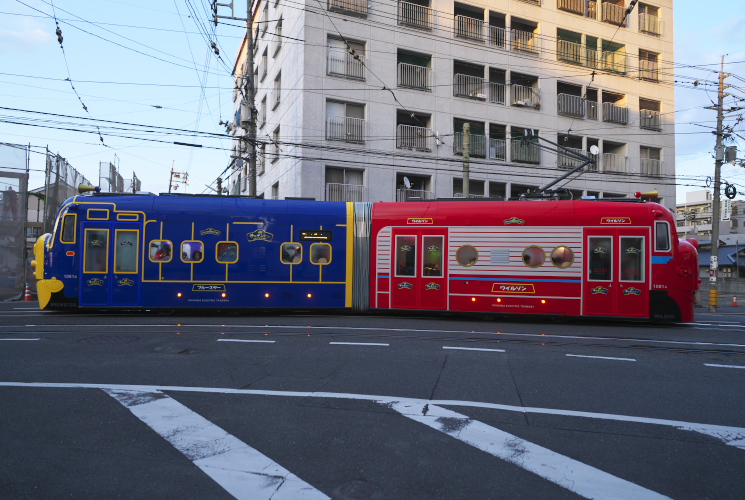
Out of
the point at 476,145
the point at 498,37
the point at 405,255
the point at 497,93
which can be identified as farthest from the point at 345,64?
the point at 405,255

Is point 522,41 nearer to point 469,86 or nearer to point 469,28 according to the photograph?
point 469,28

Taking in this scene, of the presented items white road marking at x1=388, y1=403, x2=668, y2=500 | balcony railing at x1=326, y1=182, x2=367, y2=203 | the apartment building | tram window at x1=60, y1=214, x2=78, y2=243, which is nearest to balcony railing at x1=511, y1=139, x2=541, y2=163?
the apartment building

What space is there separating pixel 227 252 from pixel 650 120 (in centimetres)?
2734

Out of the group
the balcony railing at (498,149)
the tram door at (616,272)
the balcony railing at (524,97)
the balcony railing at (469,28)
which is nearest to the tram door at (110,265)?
the tram door at (616,272)

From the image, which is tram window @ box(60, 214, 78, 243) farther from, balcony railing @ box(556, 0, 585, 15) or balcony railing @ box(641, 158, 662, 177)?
balcony railing @ box(641, 158, 662, 177)

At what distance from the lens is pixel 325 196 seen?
902 inches

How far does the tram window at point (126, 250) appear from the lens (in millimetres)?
13680

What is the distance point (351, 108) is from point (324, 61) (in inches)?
92.4

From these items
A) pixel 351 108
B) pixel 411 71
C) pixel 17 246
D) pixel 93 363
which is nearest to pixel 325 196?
pixel 351 108

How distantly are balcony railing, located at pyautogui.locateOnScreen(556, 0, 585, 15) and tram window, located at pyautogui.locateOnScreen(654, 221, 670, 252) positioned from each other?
19.9m

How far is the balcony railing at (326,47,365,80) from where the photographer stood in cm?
2292

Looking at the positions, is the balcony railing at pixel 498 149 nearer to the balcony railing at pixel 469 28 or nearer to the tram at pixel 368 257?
the balcony railing at pixel 469 28

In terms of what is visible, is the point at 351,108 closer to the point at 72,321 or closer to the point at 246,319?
the point at 246,319

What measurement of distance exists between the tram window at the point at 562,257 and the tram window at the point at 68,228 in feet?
41.5
